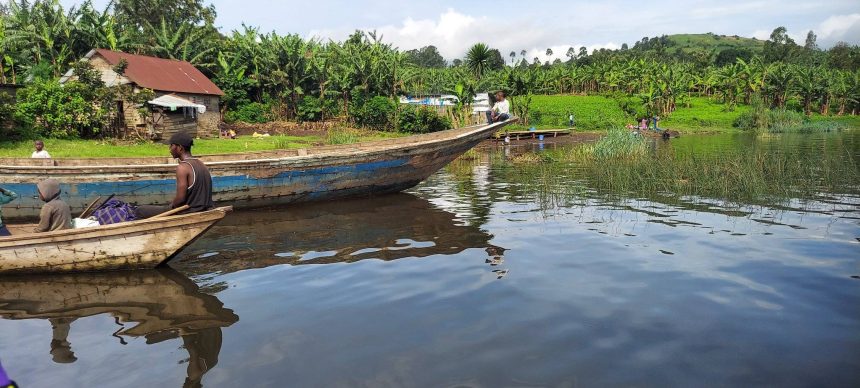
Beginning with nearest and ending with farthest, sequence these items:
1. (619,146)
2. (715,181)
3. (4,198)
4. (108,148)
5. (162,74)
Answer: (4,198) → (715,181) → (619,146) → (108,148) → (162,74)

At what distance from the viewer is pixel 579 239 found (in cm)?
798

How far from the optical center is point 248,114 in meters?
31.3

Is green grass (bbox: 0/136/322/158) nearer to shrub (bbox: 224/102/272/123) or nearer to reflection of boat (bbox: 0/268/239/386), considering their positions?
shrub (bbox: 224/102/272/123)

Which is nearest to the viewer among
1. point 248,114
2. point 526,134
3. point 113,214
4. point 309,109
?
point 113,214

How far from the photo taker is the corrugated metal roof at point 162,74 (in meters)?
23.5

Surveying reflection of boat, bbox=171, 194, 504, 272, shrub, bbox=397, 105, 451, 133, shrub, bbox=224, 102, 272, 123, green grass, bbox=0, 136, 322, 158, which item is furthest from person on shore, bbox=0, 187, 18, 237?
shrub, bbox=397, 105, 451, 133

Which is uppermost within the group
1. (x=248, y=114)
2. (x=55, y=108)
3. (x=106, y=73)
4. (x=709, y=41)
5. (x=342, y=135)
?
(x=709, y=41)

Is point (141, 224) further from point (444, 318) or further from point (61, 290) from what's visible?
point (444, 318)

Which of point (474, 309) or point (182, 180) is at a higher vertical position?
point (182, 180)

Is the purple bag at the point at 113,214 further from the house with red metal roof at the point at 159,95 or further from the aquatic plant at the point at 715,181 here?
the house with red metal roof at the point at 159,95

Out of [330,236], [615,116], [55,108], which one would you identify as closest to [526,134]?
[615,116]

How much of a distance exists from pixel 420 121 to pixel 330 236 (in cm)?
2293

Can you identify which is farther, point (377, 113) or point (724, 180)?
point (377, 113)

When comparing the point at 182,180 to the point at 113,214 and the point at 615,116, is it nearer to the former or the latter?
the point at 113,214
